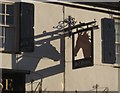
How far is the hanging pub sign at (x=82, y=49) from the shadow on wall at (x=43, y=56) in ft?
2.61

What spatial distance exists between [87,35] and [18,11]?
2.51 metres

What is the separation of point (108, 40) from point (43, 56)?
114 inches

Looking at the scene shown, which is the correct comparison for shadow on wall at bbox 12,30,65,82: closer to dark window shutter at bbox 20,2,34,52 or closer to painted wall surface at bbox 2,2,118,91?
painted wall surface at bbox 2,2,118,91

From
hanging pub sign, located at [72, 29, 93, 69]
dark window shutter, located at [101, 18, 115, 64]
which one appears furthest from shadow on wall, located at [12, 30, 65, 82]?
dark window shutter, located at [101, 18, 115, 64]

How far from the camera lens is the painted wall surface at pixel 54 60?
15469 millimetres

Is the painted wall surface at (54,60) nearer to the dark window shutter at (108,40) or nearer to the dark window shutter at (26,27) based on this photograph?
the dark window shutter at (108,40)

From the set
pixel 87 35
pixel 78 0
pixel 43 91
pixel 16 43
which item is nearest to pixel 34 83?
pixel 43 91

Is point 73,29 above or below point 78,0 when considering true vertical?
below

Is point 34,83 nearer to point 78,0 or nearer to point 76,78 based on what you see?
point 76,78

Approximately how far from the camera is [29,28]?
1534 cm

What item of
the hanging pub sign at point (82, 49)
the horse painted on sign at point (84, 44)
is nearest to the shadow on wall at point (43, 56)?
the hanging pub sign at point (82, 49)

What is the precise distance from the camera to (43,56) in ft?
51.8

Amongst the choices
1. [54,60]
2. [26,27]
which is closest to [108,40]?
[54,60]

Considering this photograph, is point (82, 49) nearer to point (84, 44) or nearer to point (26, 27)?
point (84, 44)
